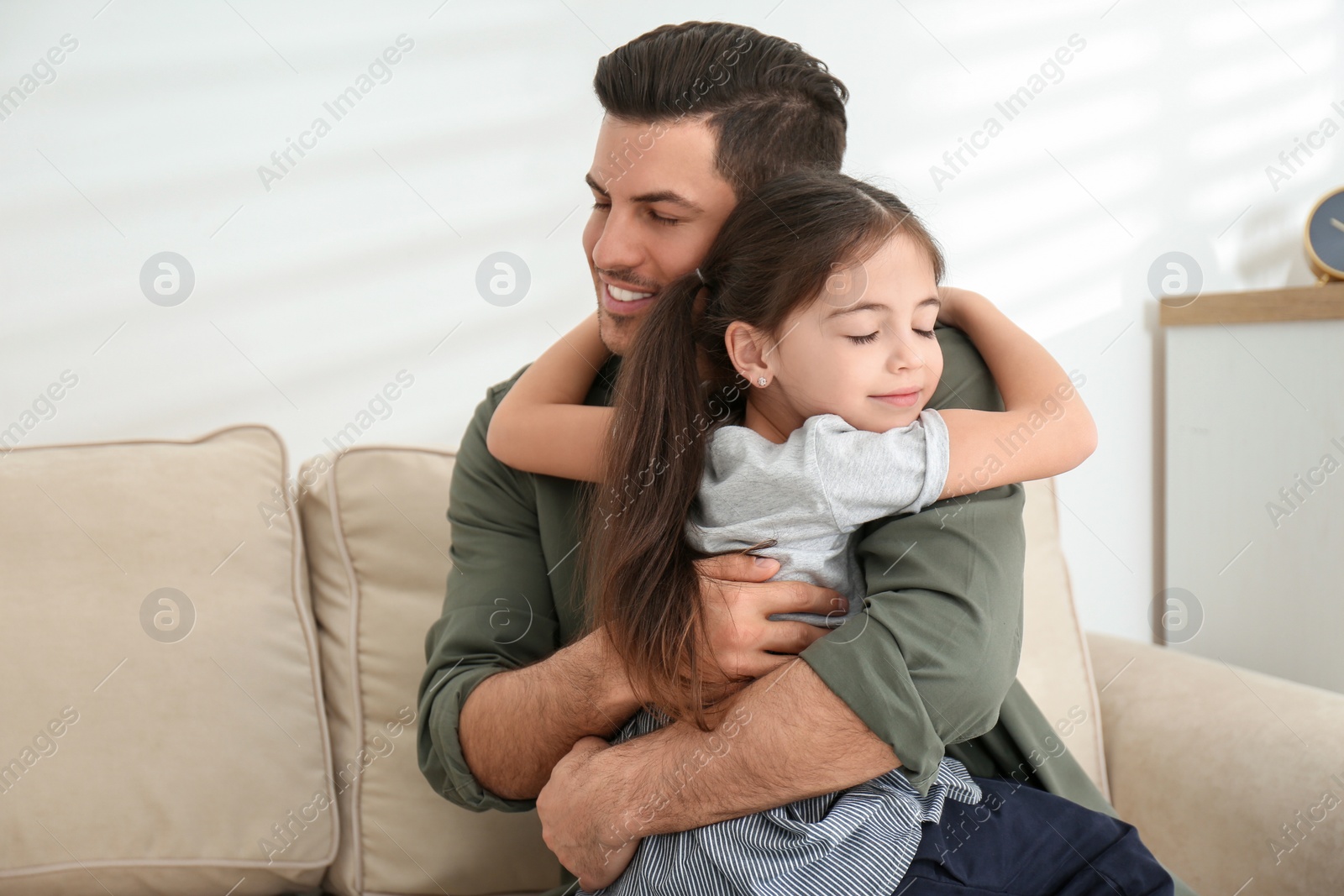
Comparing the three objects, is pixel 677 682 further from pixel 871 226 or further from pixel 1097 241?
pixel 1097 241

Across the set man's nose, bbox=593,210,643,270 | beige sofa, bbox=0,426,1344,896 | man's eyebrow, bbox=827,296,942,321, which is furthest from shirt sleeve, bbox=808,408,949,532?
beige sofa, bbox=0,426,1344,896

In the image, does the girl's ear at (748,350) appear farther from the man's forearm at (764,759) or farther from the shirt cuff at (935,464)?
the man's forearm at (764,759)

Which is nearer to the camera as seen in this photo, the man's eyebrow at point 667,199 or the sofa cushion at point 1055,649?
the man's eyebrow at point 667,199

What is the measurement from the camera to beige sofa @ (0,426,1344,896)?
132 centimetres

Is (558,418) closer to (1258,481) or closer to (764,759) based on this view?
(764,759)

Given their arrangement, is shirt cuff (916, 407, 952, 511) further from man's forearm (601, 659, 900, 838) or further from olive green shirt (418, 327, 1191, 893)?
man's forearm (601, 659, 900, 838)

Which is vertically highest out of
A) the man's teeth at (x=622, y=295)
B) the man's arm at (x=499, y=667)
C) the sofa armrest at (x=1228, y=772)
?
the man's teeth at (x=622, y=295)

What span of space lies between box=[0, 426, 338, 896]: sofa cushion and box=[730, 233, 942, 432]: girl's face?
93 cm

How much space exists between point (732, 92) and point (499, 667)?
0.73 metres

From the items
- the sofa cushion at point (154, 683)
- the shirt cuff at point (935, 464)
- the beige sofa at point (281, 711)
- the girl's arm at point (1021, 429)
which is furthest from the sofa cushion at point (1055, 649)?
the sofa cushion at point (154, 683)

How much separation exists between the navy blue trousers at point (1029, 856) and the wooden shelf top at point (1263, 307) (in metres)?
1.50

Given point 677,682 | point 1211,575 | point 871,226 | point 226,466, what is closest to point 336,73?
point 226,466

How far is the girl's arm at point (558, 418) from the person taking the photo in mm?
1062

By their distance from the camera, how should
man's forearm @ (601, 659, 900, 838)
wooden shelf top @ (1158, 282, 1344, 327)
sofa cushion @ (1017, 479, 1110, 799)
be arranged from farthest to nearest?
wooden shelf top @ (1158, 282, 1344, 327)
sofa cushion @ (1017, 479, 1110, 799)
man's forearm @ (601, 659, 900, 838)
